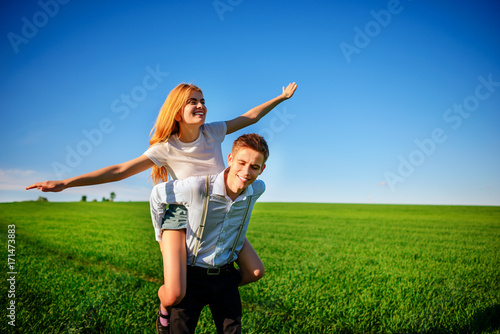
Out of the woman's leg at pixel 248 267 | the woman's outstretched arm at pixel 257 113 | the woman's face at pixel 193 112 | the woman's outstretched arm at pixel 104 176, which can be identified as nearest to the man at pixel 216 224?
the woman's leg at pixel 248 267

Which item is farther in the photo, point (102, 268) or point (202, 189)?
point (102, 268)

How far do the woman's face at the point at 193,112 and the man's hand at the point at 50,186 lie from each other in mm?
1253

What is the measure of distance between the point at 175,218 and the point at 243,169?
29.7 inches

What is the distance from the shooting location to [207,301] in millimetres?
3076

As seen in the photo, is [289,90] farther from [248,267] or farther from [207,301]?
[207,301]

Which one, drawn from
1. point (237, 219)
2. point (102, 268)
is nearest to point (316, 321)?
point (237, 219)

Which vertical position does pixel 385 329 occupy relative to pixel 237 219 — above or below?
below

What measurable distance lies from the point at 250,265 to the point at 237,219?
614 mm

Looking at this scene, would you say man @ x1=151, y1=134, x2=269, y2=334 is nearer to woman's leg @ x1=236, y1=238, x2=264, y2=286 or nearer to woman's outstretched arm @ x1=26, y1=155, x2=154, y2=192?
woman's leg @ x1=236, y1=238, x2=264, y2=286

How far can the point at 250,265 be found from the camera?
11.2 feet

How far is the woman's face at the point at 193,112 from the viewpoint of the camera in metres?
3.48

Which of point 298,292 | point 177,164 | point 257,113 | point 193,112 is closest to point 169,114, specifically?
point 193,112

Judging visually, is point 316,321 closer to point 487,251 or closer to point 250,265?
point 250,265

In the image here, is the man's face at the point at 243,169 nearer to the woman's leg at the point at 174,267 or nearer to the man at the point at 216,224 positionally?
the man at the point at 216,224
